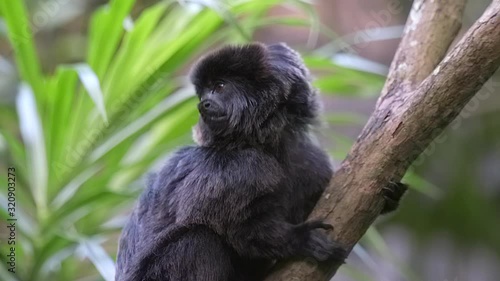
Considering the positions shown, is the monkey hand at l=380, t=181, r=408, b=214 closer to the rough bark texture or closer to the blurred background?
the rough bark texture

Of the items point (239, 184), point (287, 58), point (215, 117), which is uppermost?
point (287, 58)

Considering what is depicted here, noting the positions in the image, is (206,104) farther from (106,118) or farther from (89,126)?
(89,126)

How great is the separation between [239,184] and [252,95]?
0.77 feet

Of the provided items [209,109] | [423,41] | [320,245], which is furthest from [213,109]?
[423,41]

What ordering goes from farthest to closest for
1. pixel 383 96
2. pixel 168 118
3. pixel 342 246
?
pixel 168 118
pixel 383 96
pixel 342 246

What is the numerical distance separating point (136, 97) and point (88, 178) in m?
0.28

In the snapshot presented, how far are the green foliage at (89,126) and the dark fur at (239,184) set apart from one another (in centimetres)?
29

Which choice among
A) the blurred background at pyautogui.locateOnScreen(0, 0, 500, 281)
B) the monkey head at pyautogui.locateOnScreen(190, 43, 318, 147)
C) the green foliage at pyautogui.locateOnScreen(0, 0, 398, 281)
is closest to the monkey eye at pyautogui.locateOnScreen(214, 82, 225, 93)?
the monkey head at pyautogui.locateOnScreen(190, 43, 318, 147)

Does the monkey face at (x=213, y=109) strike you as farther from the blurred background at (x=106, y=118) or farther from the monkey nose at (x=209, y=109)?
the blurred background at (x=106, y=118)

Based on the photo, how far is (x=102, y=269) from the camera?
1.67 metres

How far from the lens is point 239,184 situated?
59.3 inches

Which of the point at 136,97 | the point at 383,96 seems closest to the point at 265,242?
the point at 383,96

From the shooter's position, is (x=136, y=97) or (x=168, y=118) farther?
(x=168, y=118)

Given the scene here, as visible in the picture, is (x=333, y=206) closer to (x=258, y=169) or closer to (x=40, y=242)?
(x=258, y=169)
